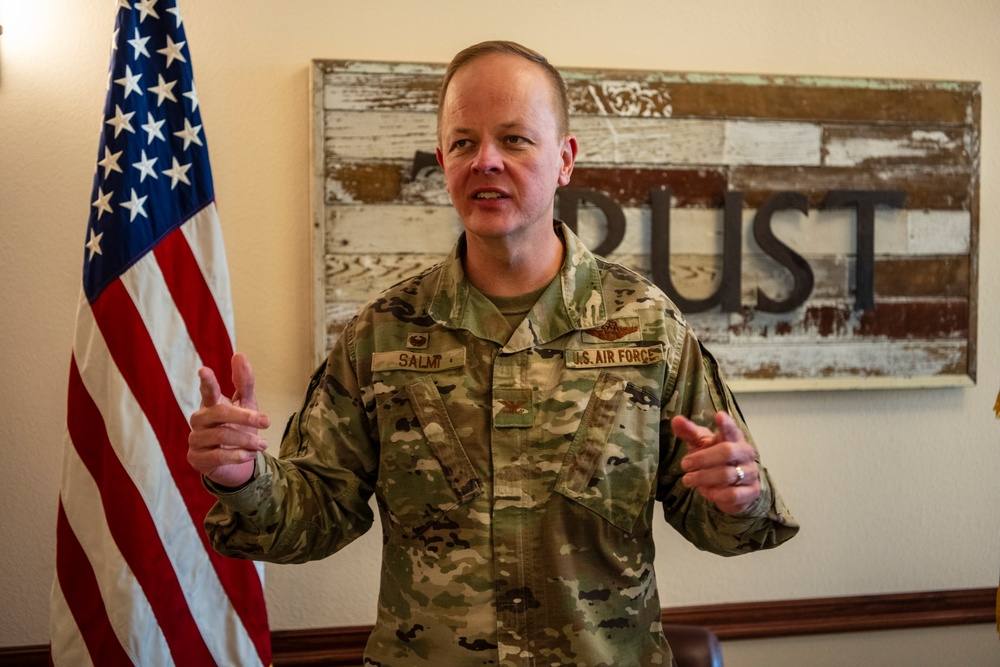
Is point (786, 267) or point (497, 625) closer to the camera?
point (497, 625)

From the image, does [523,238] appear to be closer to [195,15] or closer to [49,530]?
[195,15]

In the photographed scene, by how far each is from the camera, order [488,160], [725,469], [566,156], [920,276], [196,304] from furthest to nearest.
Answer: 1. [920,276]
2. [196,304]
3. [566,156]
4. [488,160]
5. [725,469]

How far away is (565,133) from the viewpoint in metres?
1.31

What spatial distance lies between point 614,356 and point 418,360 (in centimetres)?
28

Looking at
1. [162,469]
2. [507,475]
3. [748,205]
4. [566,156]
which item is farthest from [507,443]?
[748,205]

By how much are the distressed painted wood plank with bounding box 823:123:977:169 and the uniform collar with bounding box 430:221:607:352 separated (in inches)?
48.8

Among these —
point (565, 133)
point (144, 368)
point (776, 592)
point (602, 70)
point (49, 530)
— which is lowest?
point (776, 592)

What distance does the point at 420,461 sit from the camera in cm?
121

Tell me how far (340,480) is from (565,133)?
0.61 meters

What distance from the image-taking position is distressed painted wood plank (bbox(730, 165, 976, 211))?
7.22 feet

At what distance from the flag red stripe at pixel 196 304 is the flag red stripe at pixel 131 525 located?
0.24 meters

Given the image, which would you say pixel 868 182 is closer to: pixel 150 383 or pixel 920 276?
pixel 920 276

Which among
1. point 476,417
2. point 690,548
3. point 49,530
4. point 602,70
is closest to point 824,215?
point 602,70

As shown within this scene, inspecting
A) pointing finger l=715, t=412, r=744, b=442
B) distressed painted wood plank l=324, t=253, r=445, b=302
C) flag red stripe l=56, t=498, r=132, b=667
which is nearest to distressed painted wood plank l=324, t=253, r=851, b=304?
distressed painted wood plank l=324, t=253, r=445, b=302
